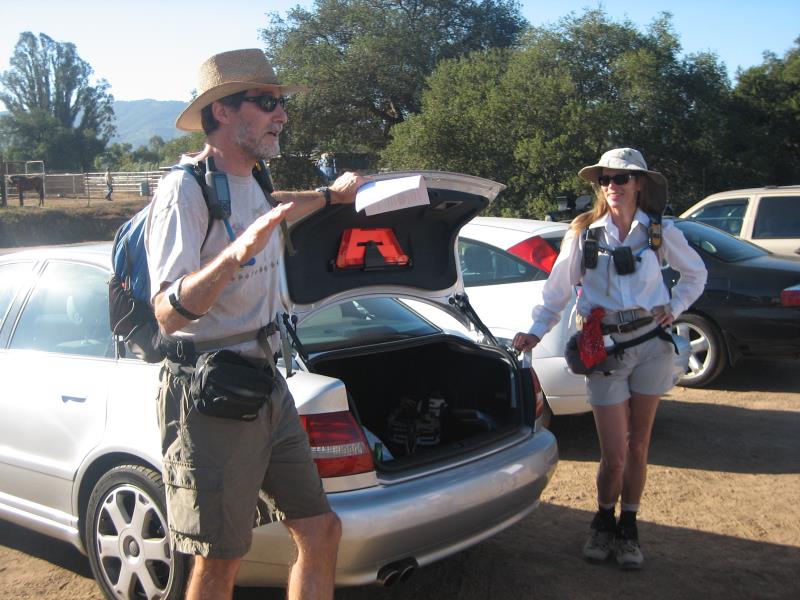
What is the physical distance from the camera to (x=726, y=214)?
410 inches

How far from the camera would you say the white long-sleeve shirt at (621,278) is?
400 cm

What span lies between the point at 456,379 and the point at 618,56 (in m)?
16.8

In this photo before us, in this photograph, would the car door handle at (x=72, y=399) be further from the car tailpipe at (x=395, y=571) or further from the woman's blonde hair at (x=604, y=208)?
the woman's blonde hair at (x=604, y=208)

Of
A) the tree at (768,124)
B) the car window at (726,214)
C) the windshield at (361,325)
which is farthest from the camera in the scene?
the tree at (768,124)

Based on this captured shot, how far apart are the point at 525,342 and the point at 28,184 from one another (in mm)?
37040

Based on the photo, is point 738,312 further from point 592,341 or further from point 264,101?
point 264,101

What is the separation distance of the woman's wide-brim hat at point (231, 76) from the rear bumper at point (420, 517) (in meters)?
1.47

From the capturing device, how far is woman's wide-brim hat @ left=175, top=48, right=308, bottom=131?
277 cm

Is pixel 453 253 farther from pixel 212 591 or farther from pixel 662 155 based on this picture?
pixel 662 155

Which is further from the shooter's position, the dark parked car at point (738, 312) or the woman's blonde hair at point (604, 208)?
the dark parked car at point (738, 312)

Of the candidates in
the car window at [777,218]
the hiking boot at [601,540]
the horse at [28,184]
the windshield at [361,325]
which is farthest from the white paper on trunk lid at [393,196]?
the horse at [28,184]

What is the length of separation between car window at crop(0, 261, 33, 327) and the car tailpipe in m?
2.38

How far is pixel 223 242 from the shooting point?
261cm

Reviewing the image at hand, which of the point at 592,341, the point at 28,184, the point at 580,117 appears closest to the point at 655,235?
the point at 592,341
